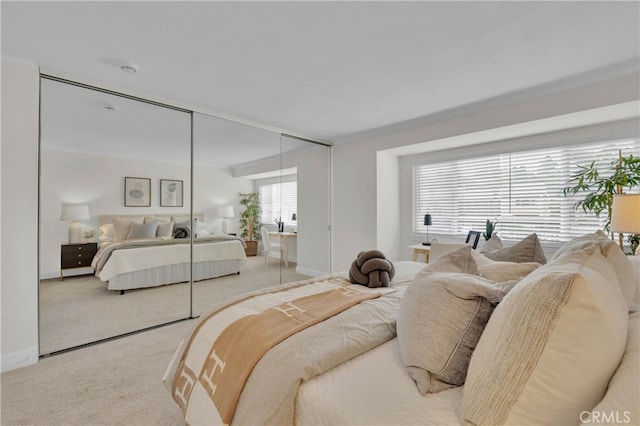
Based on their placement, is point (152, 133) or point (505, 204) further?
point (505, 204)

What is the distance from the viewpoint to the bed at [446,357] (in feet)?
2.26

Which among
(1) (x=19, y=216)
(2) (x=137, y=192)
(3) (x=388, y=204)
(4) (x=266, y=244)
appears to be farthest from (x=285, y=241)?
(1) (x=19, y=216)

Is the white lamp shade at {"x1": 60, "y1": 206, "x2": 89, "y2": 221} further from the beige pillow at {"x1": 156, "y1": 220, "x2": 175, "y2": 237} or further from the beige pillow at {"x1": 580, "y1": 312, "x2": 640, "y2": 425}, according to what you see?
the beige pillow at {"x1": 580, "y1": 312, "x2": 640, "y2": 425}

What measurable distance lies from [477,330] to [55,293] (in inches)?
130

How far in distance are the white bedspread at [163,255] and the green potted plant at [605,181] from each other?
13.0 ft

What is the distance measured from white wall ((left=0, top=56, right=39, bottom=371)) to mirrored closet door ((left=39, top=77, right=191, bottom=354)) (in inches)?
3.5

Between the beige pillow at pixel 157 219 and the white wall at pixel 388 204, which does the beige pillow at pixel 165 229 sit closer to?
the beige pillow at pixel 157 219

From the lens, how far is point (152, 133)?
3355mm

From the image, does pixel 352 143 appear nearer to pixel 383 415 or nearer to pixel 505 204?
pixel 505 204

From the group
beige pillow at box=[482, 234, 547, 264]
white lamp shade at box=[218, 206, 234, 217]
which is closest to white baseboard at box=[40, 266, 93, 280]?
white lamp shade at box=[218, 206, 234, 217]

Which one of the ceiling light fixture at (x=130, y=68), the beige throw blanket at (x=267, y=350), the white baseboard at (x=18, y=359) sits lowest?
the white baseboard at (x=18, y=359)

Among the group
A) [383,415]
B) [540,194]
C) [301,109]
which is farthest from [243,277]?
[540,194]

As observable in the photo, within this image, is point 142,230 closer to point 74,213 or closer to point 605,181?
point 74,213

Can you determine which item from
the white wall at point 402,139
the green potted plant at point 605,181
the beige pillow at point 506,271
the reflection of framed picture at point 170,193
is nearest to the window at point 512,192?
the green potted plant at point 605,181
